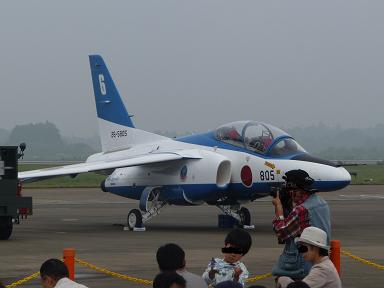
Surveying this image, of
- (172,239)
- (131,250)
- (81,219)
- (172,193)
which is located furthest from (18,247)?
(81,219)

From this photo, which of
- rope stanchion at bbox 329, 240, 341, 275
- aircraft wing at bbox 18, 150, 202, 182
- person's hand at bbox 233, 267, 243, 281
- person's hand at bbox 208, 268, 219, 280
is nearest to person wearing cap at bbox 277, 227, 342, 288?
person's hand at bbox 233, 267, 243, 281

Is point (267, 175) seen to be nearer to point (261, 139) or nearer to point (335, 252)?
point (261, 139)

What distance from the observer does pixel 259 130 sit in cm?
2464

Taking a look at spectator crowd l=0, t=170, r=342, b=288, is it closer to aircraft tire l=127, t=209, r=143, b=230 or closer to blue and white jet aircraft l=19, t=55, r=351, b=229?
blue and white jet aircraft l=19, t=55, r=351, b=229

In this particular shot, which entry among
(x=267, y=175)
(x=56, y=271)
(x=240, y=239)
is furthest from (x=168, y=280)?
(x=267, y=175)

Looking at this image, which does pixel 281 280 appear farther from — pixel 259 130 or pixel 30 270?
pixel 259 130

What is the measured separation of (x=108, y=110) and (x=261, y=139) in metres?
6.53

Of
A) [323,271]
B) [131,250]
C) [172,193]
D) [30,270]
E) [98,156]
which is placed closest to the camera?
[323,271]

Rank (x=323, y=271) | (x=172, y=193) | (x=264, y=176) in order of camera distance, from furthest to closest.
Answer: (x=172, y=193), (x=264, y=176), (x=323, y=271)

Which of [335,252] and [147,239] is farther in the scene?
[147,239]

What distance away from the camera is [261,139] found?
2452cm

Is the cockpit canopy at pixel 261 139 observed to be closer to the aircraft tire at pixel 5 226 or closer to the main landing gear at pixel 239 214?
the main landing gear at pixel 239 214

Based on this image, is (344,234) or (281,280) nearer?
(281,280)

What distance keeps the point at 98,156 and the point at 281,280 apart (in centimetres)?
2024
